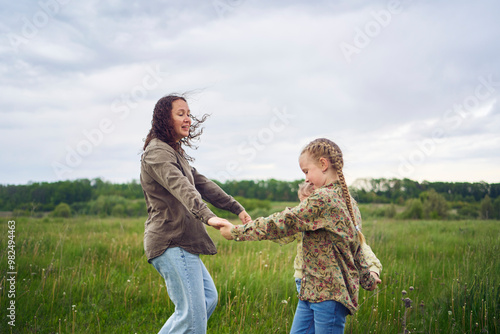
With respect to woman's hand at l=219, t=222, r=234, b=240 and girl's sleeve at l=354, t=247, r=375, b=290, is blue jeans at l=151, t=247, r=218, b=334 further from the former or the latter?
girl's sleeve at l=354, t=247, r=375, b=290

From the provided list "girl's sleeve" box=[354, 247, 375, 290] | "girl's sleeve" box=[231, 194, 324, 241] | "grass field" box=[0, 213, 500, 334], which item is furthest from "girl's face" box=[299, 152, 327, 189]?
"grass field" box=[0, 213, 500, 334]

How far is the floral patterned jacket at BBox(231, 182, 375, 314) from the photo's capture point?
2285mm

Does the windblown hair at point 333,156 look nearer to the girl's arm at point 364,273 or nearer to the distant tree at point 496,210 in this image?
the girl's arm at point 364,273

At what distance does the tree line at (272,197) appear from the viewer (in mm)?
8751

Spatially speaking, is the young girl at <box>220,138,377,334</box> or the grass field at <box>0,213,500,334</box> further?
the grass field at <box>0,213,500,334</box>

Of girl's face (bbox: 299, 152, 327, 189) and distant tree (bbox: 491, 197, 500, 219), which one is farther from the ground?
girl's face (bbox: 299, 152, 327, 189)

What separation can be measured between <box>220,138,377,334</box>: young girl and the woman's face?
41.9 inches

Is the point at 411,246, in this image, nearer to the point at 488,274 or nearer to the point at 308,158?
the point at 488,274

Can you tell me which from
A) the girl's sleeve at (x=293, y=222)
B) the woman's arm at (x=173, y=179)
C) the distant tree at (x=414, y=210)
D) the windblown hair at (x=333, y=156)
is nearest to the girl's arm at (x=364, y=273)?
the windblown hair at (x=333, y=156)

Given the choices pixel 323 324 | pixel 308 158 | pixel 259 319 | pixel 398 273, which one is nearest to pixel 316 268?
pixel 323 324

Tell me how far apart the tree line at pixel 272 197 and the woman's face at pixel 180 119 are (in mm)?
973

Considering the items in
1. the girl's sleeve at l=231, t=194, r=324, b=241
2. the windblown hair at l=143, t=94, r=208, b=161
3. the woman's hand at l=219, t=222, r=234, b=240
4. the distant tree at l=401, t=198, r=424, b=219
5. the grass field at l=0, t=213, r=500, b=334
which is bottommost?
the grass field at l=0, t=213, r=500, b=334

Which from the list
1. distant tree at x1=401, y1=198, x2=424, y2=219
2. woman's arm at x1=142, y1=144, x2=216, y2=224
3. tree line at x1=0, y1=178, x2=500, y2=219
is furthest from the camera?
distant tree at x1=401, y1=198, x2=424, y2=219

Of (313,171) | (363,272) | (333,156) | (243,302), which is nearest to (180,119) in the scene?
(313,171)
